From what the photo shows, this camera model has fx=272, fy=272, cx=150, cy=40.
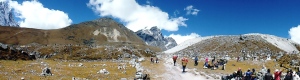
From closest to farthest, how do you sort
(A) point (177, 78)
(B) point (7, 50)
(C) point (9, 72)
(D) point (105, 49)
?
1. (C) point (9, 72)
2. (A) point (177, 78)
3. (B) point (7, 50)
4. (D) point (105, 49)

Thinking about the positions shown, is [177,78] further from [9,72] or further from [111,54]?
[111,54]

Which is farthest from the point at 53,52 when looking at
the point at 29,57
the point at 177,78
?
the point at 177,78

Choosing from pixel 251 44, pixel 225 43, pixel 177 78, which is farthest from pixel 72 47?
pixel 177 78

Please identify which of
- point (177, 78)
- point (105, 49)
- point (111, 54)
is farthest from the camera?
point (105, 49)

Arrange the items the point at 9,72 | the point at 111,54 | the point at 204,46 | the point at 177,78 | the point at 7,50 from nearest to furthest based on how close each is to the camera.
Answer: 1. the point at 9,72
2. the point at 177,78
3. the point at 7,50
4. the point at 111,54
5. the point at 204,46

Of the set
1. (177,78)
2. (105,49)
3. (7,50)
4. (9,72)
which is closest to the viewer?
(9,72)

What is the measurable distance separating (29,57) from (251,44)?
382ft

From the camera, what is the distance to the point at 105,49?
139m

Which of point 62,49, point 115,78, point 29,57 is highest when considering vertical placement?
point 62,49

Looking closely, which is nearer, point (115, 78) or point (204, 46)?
point (115, 78)

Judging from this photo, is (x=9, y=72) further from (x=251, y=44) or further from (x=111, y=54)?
(x=251, y=44)

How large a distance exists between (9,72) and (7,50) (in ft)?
85.7

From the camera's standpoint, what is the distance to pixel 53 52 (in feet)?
449

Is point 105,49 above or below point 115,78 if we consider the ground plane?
above
